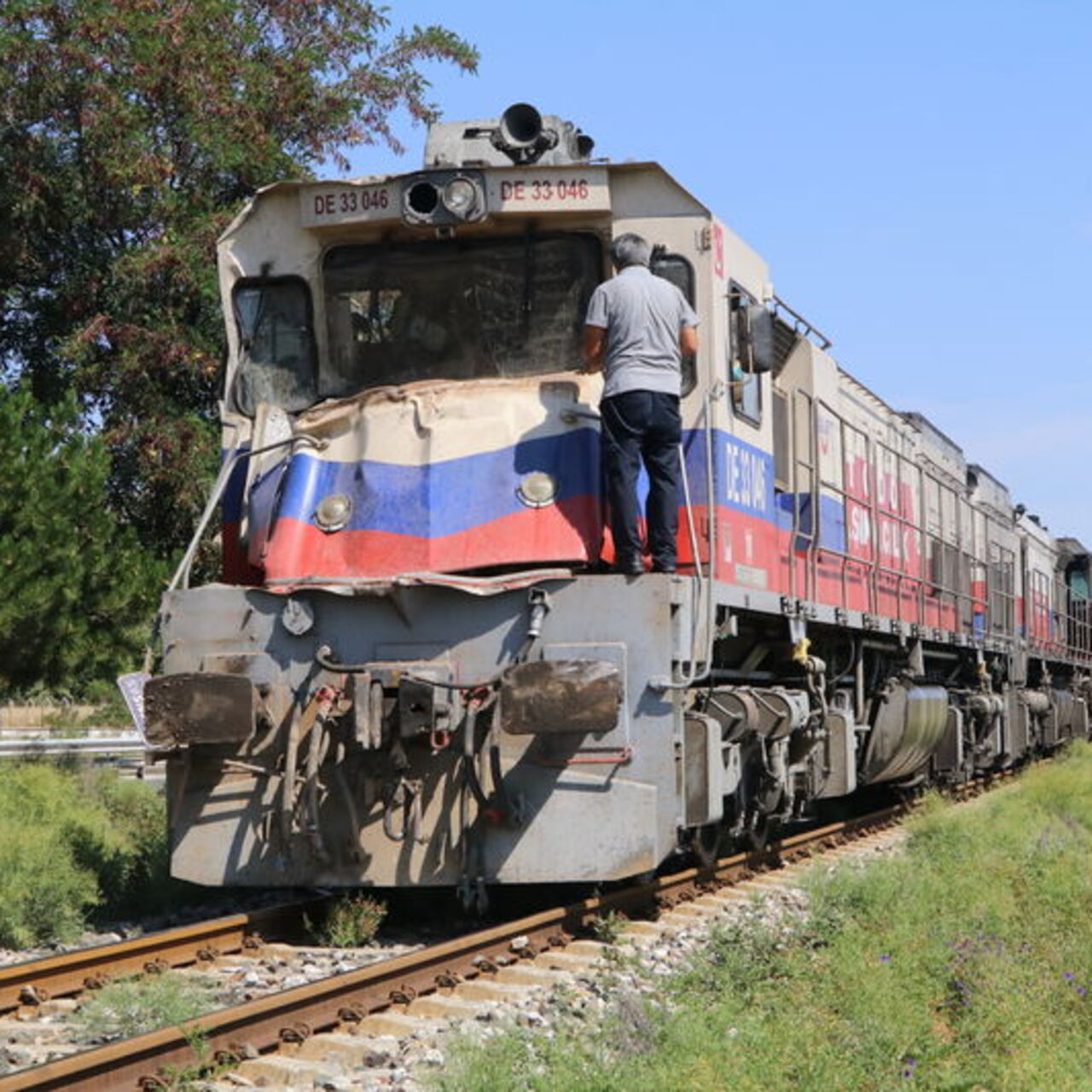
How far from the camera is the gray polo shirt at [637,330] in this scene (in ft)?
24.1

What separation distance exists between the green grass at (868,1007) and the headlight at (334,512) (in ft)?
8.53

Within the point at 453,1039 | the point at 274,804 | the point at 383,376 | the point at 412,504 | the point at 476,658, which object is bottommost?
the point at 453,1039

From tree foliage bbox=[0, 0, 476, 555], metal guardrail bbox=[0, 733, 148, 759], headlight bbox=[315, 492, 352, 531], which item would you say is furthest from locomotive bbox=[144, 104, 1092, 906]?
metal guardrail bbox=[0, 733, 148, 759]

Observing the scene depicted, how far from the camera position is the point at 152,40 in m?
16.5

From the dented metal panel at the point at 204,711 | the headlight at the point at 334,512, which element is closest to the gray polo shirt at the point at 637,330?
the headlight at the point at 334,512

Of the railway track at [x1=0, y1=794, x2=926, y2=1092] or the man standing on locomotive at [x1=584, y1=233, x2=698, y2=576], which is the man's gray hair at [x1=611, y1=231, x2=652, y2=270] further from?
the railway track at [x1=0, y1=794, x2=926, y2=1092]

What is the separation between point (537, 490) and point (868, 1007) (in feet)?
9.82

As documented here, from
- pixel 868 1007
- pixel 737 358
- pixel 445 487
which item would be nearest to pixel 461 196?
pixel 445 487

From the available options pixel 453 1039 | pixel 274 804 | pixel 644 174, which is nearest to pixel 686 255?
pixel 644 174

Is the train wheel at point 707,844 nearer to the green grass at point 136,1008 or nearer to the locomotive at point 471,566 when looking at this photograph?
the locomotive at point 471,566

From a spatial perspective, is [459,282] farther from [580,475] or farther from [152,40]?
[152,40]

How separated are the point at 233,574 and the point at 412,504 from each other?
1175 millimetres

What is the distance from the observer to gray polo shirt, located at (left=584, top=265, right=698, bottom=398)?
7.36m

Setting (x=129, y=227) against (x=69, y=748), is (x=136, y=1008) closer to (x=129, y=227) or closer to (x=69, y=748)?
(x=129, y=227)
